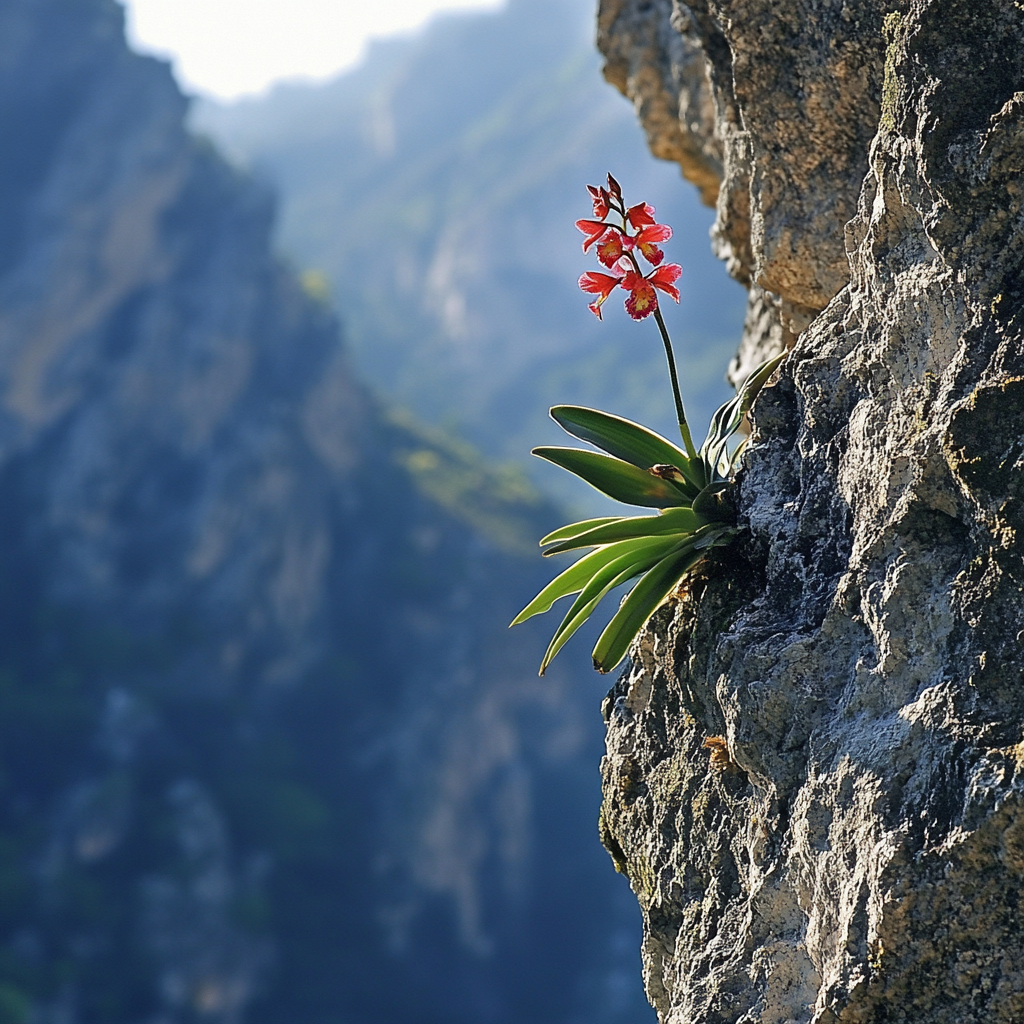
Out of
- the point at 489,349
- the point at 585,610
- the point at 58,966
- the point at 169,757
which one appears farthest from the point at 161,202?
the point at 489,349

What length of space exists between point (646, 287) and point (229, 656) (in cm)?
4689

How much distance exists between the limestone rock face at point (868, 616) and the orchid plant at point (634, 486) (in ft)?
0.43

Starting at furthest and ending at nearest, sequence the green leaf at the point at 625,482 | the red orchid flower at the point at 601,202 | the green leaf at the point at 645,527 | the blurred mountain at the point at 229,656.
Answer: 1. the blurred mountain at the point at 229,656
2. the green leaf at the point at 625,482
3. the green leaf at the point at 645,527
4. the red orchid flower at the point at 601,202

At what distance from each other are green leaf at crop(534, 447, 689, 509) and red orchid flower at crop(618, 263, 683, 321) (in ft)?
1.38

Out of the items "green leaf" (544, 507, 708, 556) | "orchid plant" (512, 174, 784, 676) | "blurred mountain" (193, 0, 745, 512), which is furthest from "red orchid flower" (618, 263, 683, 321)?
"blurred mountain" (193, 0, 745, 512)

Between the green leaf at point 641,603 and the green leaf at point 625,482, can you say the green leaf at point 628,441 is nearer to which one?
the green leaf at point 625,482

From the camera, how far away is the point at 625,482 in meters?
3.33

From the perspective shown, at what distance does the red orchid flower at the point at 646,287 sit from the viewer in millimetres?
3172

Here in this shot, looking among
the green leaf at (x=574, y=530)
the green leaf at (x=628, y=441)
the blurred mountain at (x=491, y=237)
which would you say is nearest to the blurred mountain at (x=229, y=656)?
the green leaf at (x=574, y=530)

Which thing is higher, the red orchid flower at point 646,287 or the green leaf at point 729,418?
the red orchid flower at point 646,287

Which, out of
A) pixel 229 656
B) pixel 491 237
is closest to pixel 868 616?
pixel 229 656

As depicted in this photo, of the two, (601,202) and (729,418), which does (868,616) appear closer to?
(729,418)

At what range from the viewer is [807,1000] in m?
2.57

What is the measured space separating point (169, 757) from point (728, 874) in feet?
139
